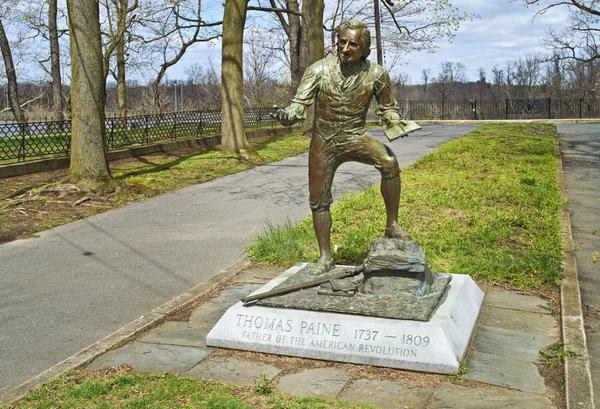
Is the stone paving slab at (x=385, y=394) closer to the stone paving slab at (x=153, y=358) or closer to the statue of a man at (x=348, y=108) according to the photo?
the stone paving slab at (x=153, y=358)

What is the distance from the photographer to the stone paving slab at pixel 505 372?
455 centimetres

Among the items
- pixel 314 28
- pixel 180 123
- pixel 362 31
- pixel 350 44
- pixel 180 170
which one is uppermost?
pixel 314 28

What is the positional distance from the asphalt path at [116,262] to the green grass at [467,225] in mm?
943

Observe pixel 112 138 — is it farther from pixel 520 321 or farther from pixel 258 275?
pixel 520 321

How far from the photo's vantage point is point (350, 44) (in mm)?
5461

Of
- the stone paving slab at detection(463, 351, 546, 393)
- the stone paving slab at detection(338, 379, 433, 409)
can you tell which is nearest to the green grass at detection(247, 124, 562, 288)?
the stone paving slab at detection(463, 351, 546, 393)

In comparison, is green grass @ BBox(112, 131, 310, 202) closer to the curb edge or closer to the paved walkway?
the paved walkway

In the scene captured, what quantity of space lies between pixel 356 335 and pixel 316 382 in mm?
535

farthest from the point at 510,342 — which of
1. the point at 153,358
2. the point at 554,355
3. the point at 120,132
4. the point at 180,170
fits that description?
the point at 120,132

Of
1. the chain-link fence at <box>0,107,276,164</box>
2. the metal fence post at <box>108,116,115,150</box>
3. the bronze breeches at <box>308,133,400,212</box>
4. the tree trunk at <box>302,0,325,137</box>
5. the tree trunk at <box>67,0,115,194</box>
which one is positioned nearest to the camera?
the bronze breeches at <box>308,133,400,212</box>

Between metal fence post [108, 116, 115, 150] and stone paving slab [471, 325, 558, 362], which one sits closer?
stone paving slab [471, 325, 558, 362]

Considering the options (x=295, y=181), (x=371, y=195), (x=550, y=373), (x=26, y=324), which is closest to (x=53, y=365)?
(x=26, y=324)

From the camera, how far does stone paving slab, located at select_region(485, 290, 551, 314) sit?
6207 millimetres

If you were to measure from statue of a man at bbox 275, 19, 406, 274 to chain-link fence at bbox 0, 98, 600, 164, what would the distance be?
583 cm
